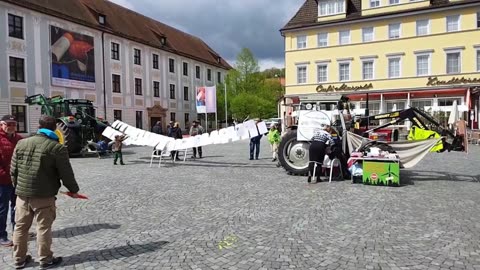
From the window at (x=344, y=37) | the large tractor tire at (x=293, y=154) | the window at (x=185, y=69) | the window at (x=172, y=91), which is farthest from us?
the window at (x=185, y=69)

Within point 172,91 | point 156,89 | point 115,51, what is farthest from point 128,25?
point 172,91

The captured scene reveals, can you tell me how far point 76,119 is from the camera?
728 inches

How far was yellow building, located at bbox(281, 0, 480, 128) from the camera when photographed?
31.7m

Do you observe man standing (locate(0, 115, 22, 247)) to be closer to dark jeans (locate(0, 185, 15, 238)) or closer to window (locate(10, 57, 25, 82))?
dark jeans (locate(0, 185, 15, 238))

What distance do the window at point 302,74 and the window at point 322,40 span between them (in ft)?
8.32

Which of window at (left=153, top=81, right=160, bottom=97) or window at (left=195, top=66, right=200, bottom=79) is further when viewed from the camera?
window at (left=195, top=66, right=200, bottom=79)

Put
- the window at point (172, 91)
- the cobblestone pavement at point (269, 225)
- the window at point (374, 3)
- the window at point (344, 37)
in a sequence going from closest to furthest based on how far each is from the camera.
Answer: the cobblestone pavement at point (269, 225) < the window at point (374, 3) < the window at point (344, 37) < the window at point (172, 91)

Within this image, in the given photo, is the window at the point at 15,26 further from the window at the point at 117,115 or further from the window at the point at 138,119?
the window at the point at 138,119

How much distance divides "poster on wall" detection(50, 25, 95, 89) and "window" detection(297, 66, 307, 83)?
60.5ft

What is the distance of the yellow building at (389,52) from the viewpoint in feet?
104

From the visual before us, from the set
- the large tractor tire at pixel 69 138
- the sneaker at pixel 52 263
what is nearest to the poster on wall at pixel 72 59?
the large tractor tire at pixel 69 138

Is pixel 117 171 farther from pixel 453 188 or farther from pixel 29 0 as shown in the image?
pixel 29 0

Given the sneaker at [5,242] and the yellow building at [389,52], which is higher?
the yellow building at [389,52]

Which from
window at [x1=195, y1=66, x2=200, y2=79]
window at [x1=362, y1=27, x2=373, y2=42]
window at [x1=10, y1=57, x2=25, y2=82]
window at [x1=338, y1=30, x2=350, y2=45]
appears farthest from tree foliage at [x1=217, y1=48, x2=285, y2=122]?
window at [x1=10, y1=57, x2=25, y2=82]
